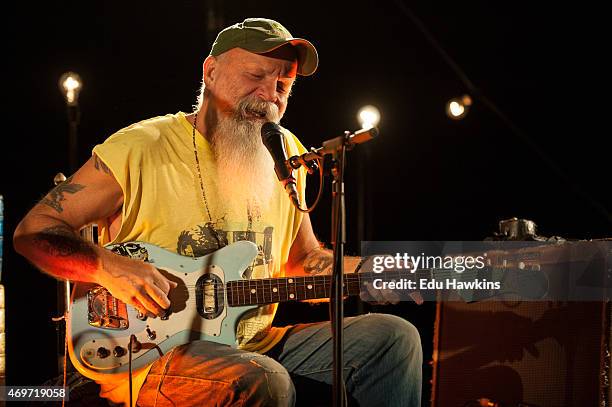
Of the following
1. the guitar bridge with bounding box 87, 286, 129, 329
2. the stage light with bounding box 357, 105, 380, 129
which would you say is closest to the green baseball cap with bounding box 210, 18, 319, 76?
the guitar bridge with bounding box 87, 286, 129, 329

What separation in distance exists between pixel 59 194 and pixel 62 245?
21 cm

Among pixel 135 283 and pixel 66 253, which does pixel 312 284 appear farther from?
pixel 66 253

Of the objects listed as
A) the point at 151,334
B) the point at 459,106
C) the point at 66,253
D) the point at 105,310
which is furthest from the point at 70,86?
the point at 151,334

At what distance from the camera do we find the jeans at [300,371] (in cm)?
243

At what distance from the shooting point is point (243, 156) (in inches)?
124

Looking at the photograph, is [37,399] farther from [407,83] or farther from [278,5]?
[407,83]

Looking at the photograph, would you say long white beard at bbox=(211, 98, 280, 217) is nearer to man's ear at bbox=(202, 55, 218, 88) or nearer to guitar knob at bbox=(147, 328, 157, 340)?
man's ear at bbox=(202, 55, 218, 88)

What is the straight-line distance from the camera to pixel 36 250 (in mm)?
2697

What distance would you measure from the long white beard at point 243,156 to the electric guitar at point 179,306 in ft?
1.10

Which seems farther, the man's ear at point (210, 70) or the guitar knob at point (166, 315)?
the man's ear at point (210, 70)

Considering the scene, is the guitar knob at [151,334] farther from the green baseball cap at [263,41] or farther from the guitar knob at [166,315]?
the green baseball cap at [263,41]

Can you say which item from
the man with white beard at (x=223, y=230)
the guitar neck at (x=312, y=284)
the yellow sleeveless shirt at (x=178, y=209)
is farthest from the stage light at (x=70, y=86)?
the guitar neck at (x=312, y=284)

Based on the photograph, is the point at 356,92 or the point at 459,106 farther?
the point at 356,92

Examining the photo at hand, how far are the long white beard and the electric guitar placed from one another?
13.2 inches
